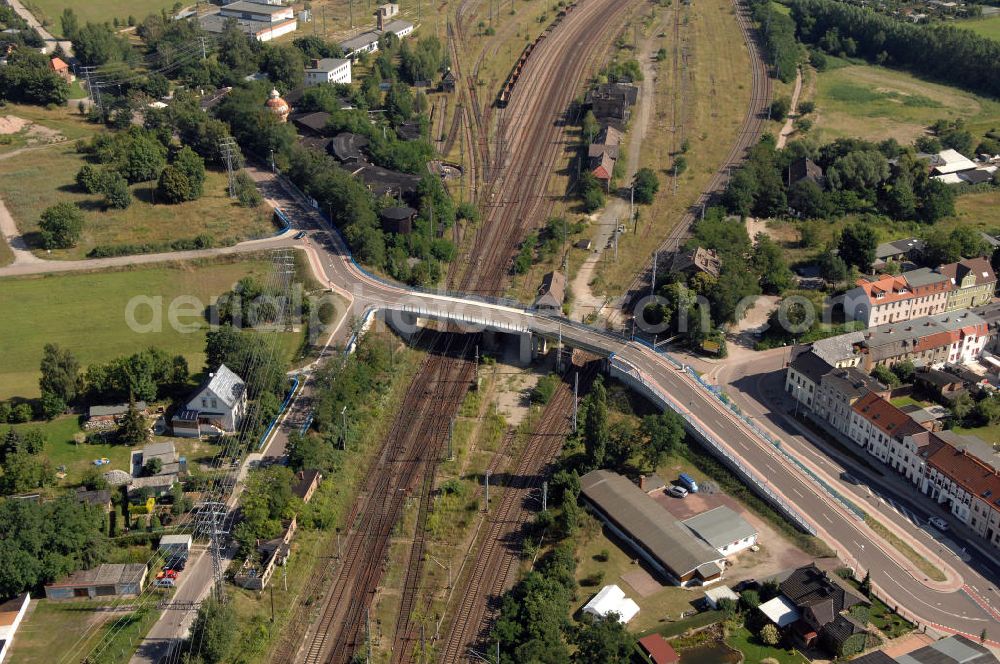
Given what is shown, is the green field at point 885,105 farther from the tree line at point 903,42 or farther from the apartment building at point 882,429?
the apartment building at point 882,429

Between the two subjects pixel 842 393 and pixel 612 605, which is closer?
pixel 612 605

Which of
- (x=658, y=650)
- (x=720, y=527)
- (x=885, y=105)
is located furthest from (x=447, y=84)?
(x=658, y=650)

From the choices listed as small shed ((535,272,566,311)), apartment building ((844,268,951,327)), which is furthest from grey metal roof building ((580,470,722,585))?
apartment building ((844,268,951,327))

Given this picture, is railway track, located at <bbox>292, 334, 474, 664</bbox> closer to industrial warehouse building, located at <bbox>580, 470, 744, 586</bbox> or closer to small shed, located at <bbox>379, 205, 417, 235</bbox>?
industrial warehouse building, located at <bbox>580, 470, 744, 586</bbox>

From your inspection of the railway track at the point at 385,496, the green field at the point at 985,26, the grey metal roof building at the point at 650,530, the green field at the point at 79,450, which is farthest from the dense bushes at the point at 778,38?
the green field at the point at 79,450

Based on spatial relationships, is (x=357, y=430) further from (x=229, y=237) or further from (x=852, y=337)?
(x=852, y=337)

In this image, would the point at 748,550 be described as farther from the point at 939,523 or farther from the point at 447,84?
the point at 447,84

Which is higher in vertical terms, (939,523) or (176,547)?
(176,547)
